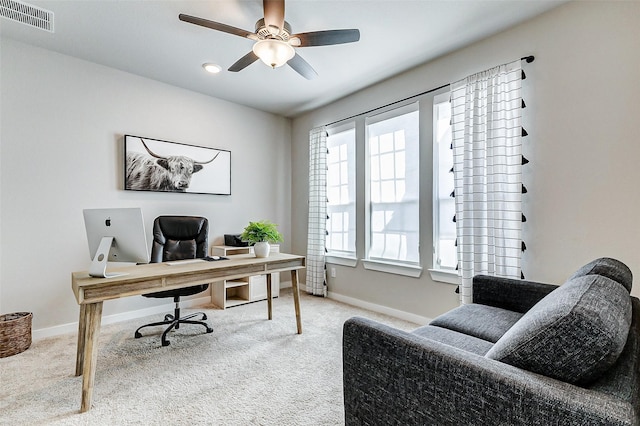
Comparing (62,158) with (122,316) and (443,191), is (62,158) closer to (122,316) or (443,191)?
(122,316)

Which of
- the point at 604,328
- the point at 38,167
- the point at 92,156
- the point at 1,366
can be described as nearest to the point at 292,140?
the point at 92,156

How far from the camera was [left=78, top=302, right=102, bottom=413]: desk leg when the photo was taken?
1.71 meters

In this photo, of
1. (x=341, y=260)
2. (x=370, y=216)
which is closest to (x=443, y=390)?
(x=370, y=216)

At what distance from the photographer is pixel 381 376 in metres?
1.09

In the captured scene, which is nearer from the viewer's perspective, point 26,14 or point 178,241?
point 26,14

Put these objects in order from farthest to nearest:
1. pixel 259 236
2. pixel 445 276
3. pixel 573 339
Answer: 1. pixel 445 276
2. pixel 259 236
3. pixel 573 339

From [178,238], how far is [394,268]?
2.35m

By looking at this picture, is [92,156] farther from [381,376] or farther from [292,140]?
[381,376]

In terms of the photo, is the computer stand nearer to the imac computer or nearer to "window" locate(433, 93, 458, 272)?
the imac computer

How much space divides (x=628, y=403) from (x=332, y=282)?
11.3ft

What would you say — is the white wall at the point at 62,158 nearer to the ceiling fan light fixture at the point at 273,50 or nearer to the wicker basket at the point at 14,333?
the wicker basket at the point at 14,333

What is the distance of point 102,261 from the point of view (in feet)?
6.30

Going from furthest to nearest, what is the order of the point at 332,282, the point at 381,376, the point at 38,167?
the point at 332,282 → the point at 38,167 → the point at 381,376

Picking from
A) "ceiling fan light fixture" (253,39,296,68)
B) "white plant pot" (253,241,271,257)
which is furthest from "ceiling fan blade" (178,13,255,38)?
"white plant pot" (253,241,271,257)
